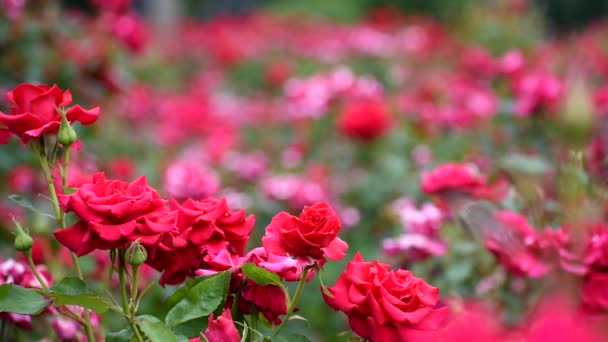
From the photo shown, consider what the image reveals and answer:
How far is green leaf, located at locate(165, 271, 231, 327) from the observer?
0.83m

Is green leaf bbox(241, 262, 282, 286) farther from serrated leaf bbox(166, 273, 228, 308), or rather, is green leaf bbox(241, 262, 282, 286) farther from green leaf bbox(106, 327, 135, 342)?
green leaf bbox(106, 327, 135, 342)

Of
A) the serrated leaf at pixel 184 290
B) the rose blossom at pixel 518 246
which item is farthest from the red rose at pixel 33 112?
the rose blossom at pixel 518 246

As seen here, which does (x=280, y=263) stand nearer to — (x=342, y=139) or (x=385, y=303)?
(x=385, y=303)

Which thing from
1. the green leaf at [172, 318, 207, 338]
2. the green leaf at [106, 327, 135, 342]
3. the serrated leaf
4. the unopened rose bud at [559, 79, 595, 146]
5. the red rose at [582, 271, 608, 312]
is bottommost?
the red rose at [582, 271, 608, 312]

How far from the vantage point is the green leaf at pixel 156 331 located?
2.56 feet

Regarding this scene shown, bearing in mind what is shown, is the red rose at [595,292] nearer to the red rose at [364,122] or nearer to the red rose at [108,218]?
the red rose at [108,218]

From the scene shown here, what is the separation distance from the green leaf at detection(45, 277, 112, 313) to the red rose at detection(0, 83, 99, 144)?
19 centimetres

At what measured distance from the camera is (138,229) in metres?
0.80

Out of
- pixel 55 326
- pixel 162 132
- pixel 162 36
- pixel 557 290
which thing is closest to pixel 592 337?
pixel 557 290

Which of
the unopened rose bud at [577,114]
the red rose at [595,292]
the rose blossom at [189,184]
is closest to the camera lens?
the unopened rose bud at [577,114]

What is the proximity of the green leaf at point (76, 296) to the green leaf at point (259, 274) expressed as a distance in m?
0.17

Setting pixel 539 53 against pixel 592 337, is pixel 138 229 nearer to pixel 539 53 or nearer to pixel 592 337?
pixel 592 337

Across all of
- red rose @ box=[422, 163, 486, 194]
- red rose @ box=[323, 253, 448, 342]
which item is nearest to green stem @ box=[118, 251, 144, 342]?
red rose @ box=[323, 253, 448, 342]

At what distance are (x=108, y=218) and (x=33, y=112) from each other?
0.69 ft
